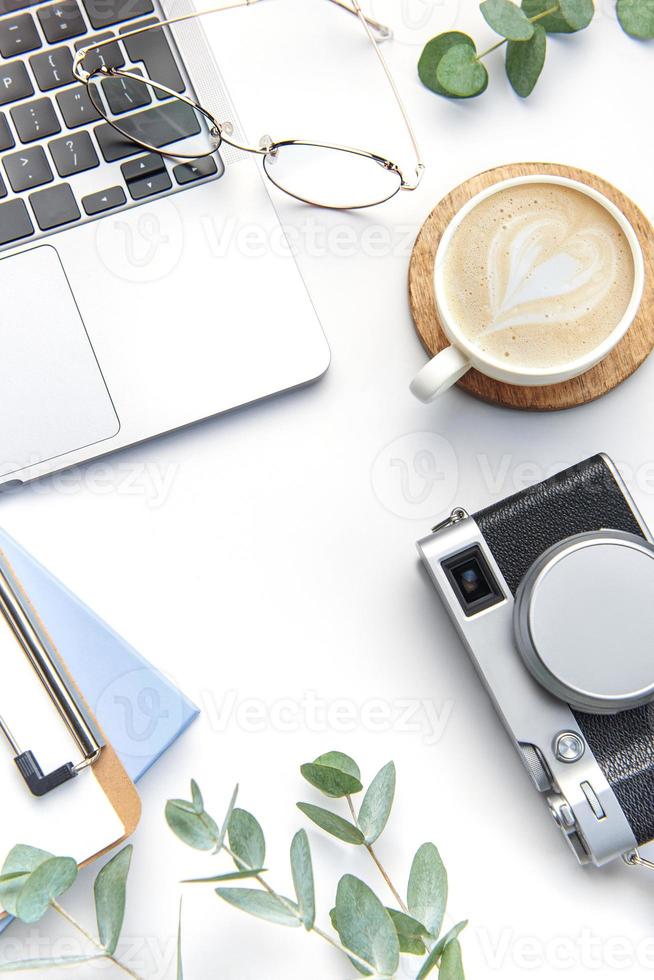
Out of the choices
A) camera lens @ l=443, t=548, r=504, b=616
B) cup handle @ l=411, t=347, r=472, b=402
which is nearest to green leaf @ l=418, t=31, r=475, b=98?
cup handle @ l=411, t=347, r=472, b=402

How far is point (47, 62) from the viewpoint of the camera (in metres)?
0.56

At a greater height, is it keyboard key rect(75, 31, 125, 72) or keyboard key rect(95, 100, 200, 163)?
keyboard key rect(75, 31, 125, 72)

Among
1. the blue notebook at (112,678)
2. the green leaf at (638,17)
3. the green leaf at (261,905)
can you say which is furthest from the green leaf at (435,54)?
the green leaf at (261,905)

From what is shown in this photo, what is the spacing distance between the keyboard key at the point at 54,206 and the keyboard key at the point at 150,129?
37 millimetres

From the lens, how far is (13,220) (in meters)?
0.55

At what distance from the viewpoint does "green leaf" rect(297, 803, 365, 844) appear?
53 cm

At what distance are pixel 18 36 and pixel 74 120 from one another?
0.22 feet

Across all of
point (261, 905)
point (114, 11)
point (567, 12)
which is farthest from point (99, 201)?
point (261, 905)

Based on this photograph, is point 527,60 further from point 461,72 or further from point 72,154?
point 72,154

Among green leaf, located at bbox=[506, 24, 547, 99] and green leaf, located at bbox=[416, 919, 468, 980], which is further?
green leaf, located at bbox=[506, 24, 547, 99]

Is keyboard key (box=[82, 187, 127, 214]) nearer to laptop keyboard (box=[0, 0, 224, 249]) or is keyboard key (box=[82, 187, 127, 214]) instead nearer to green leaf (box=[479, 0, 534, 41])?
laptop keyboard (box=[0, 0, 224, 249])

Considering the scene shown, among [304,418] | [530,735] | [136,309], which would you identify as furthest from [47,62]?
[530,735]

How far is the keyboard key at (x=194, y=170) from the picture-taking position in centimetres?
57

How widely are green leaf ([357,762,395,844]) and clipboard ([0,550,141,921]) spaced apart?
5.6 inches
